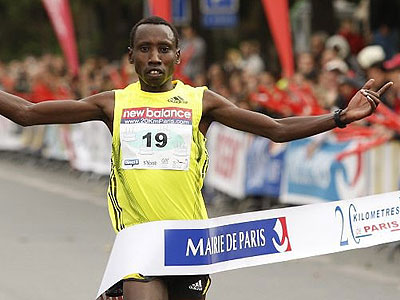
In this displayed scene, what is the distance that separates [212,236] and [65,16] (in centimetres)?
1735

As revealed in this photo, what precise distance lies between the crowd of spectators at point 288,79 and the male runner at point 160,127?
6386mm

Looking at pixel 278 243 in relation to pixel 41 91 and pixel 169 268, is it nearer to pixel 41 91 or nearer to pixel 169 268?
pixel 169 268

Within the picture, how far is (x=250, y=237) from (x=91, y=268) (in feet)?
17.1

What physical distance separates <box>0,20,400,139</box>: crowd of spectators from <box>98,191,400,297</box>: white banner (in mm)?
5853

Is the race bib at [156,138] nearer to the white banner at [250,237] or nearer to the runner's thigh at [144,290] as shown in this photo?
the white banner at [250,237]

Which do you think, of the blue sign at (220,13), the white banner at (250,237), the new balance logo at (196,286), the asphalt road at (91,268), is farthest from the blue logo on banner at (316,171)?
the blue sign at (220,13)

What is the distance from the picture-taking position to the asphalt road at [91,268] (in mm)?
9508

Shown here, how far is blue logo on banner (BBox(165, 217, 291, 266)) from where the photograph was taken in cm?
532

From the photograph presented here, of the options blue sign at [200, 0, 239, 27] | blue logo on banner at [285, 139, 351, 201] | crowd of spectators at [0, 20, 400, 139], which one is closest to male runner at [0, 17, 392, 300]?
crowd of spectators at [0, 20, 400, 139]

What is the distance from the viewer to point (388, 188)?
11617 millimetres

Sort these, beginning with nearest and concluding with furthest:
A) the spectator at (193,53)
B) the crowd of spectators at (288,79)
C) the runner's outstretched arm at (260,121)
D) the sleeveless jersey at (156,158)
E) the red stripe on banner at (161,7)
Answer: the sleeveless jersey at (156,158) < the runner's outstretched arm at (260,121) < the crowd of spectators at (288,79) < the red stripe on banner at (161,7) < the spectator at (193,53)

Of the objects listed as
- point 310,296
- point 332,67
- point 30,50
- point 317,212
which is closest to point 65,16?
point 332,67

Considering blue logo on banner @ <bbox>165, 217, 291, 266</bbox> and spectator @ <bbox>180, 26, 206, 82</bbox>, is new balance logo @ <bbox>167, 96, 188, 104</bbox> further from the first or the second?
spectator @ <bbox>180, 26, 206, 82</bbox>

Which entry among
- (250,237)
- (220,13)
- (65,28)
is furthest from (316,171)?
(65,28)
